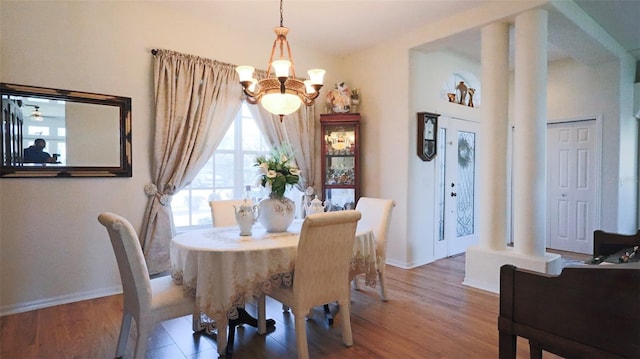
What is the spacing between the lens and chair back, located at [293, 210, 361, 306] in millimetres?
2053

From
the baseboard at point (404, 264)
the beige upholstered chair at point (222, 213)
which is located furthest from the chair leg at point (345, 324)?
the baseboard at point (404, 264)

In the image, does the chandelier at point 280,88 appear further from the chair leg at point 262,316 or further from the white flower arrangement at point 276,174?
the chair leg at point 262,316

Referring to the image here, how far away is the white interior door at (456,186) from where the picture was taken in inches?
188

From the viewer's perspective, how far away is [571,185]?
521 cm

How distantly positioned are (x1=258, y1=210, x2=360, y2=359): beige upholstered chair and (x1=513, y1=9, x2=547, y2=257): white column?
199cm

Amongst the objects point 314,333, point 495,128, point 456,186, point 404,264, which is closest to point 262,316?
point 314,333

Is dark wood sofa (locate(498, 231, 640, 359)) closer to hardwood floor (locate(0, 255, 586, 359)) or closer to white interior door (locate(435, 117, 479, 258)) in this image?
hardwood floor (locate(0, 255, 586, 359))

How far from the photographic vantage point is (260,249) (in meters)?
2.12

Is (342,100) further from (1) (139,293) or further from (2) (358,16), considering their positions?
(1) (139,293)

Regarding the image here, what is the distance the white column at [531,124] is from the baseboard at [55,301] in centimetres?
399

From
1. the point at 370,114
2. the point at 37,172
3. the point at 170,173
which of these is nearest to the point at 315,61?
the point at 370,114

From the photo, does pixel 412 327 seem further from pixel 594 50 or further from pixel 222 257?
pixel 594 50

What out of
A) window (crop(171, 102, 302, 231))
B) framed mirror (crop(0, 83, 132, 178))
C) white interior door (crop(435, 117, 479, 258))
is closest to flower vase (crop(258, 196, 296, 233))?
window (crop(171, 102, 302, 231))

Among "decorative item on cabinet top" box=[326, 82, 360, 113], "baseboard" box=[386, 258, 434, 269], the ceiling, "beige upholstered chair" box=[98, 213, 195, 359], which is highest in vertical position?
the ceiling
